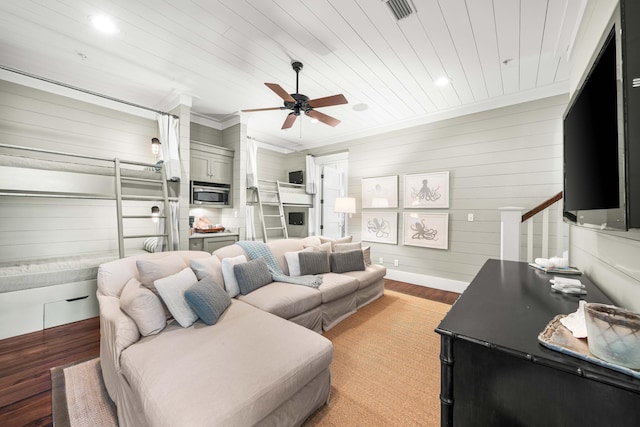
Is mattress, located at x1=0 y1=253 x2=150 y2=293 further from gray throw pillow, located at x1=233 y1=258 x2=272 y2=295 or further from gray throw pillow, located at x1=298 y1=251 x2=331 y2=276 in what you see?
gray throw pillow, located at x1=298 y1=251 x2=331 y2=276

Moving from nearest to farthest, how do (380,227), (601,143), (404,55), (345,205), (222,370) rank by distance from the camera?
A: (601,143) → (222,370) → (404,55) → (345,205) → (380,227)

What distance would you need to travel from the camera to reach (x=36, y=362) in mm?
2082

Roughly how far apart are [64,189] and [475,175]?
538cm

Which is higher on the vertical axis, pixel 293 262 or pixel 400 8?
pixel 400 8

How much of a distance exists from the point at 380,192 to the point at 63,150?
15.6 feet

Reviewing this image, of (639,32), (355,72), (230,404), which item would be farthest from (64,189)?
(639,32)

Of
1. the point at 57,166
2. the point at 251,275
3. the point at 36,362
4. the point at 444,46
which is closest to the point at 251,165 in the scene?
the point at 57,166

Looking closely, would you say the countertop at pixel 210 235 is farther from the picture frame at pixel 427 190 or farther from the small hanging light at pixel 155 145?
the picture frame at pixel 427 190

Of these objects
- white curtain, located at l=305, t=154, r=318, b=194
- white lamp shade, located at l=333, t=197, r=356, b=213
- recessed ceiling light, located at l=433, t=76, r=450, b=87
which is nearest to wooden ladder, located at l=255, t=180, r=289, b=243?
white curtain, located at l=305, t=154, r=318, b=194

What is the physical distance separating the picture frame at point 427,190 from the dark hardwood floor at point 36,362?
446 centimetres

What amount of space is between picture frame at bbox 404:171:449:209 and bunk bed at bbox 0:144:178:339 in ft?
13.6

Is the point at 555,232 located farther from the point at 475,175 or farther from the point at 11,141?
the point at 11,141

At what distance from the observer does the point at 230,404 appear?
1104 mm

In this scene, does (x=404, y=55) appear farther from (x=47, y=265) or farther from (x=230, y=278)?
(x=47, y=265)
